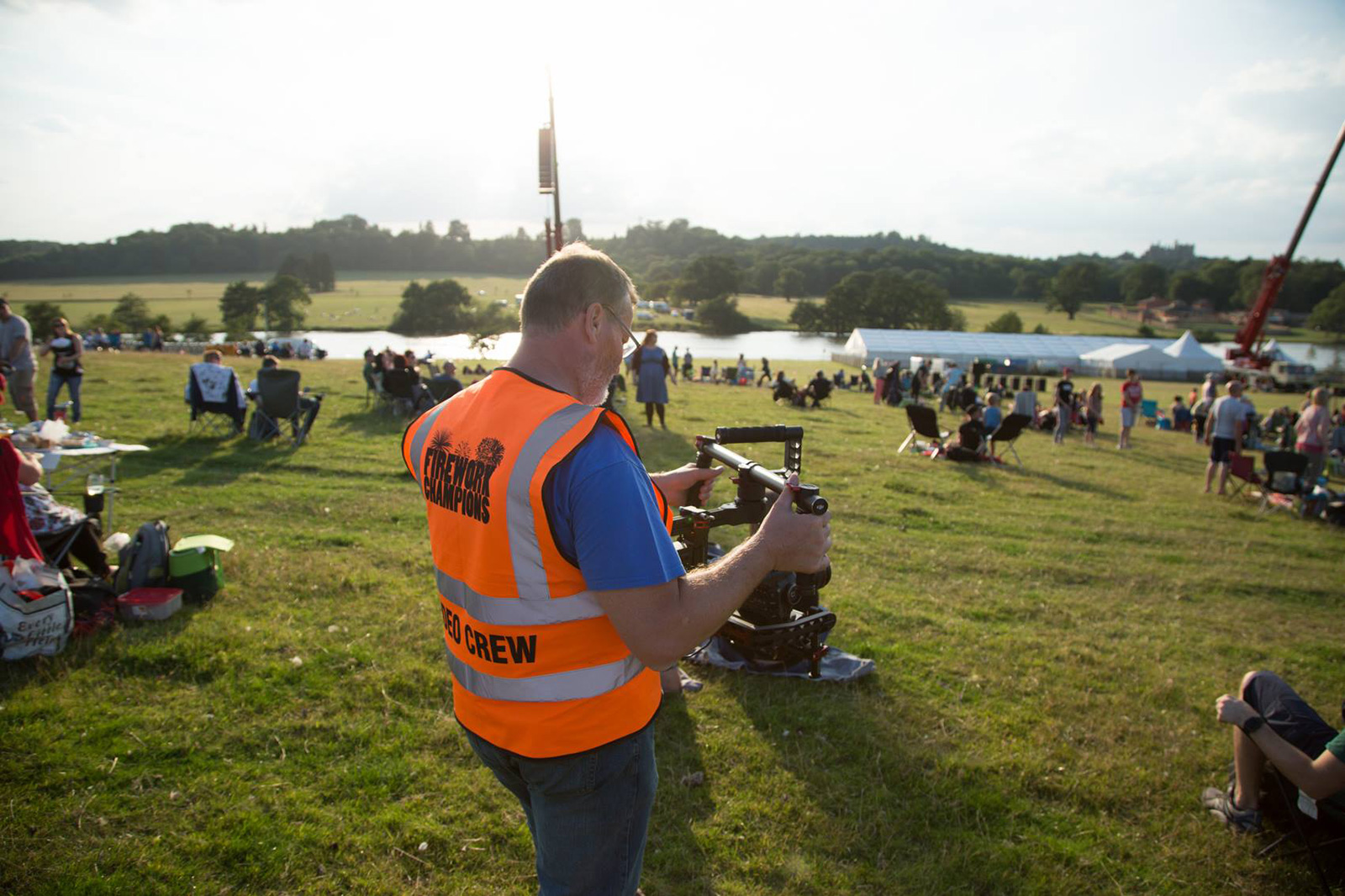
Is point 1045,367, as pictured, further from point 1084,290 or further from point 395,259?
point 395,259

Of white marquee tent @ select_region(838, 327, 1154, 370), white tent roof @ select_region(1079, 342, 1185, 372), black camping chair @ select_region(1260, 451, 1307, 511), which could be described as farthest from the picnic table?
white tent roof @ select_region(1079, 342, 1185, 372)

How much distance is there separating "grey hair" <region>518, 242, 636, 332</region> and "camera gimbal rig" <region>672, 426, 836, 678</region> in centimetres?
62

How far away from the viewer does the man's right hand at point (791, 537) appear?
68.2 inches

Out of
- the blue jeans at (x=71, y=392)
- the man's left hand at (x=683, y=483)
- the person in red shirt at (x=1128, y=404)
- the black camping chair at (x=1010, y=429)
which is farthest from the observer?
the person in red shirt at (x=1128, y=404)

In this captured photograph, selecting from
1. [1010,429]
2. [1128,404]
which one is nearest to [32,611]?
[1010,429]

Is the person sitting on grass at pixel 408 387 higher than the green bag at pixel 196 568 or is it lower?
higher

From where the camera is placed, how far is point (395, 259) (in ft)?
416

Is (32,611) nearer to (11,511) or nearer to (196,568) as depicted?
(11,511)

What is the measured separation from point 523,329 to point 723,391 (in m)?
23.5

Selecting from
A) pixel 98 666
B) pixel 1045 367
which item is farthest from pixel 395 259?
pixel 98 666

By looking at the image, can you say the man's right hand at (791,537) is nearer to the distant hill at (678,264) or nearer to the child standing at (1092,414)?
the child standing at (1092,414)

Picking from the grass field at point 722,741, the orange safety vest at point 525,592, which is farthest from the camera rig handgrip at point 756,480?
the grass field at point 722,741

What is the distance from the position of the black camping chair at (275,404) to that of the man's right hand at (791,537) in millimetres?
11928

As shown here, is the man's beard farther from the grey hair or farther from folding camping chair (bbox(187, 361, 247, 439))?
folding camping chair (bbox(187, 361, 247, 439))
